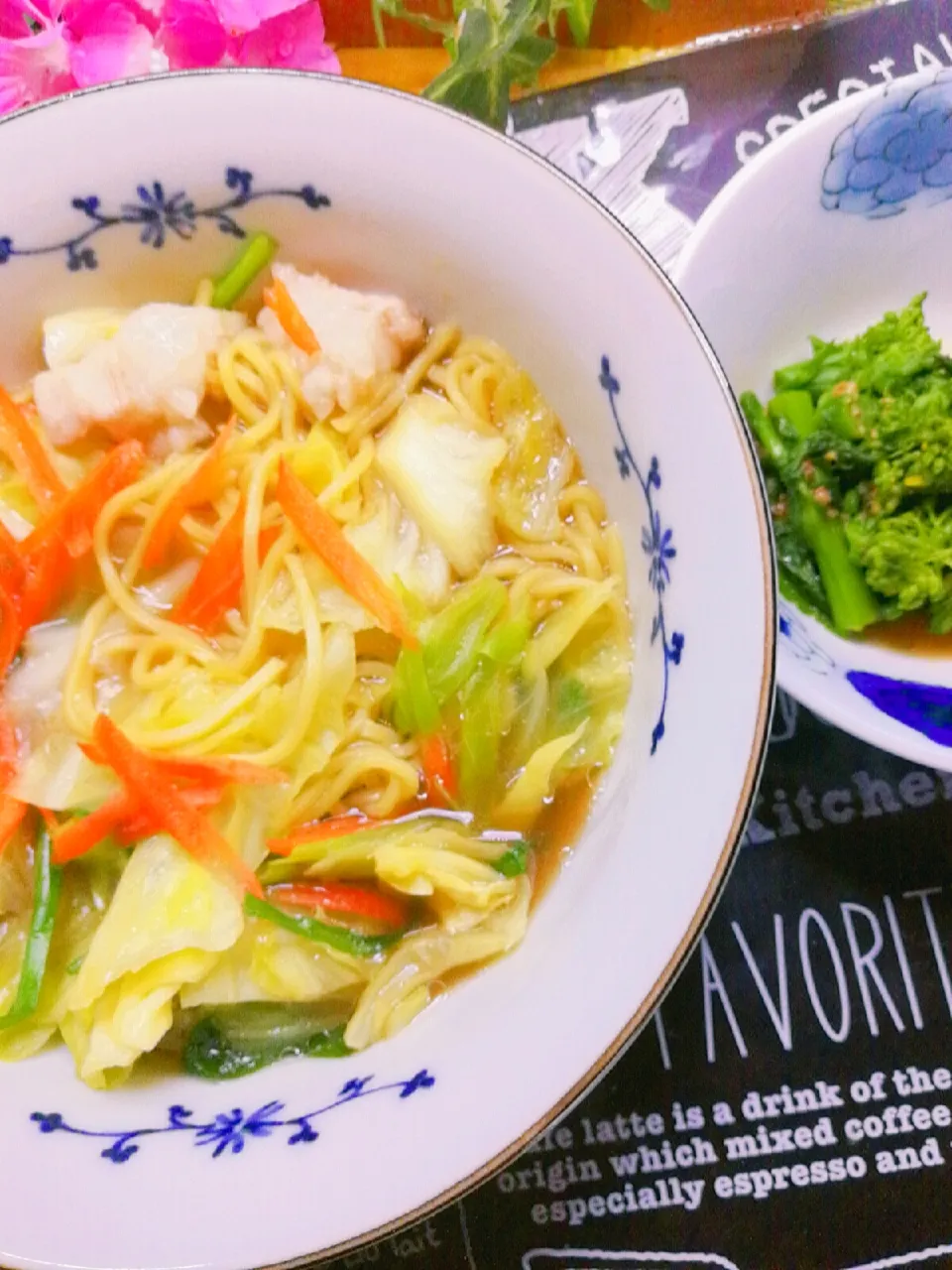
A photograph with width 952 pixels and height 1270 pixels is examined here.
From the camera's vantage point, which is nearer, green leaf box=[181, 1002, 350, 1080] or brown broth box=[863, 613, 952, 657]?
green leaf box=[181, 1002, 350, 1080]

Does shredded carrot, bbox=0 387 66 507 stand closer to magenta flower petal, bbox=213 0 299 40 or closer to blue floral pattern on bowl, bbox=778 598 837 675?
magenta flower petal, bbox=213 0 299 40

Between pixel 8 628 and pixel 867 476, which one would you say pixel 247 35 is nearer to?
pixel 8 628

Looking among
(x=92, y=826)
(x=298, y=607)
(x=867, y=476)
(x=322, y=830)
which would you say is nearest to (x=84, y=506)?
(x=298, y=607)

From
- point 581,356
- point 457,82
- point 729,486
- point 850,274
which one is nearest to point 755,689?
point 729,486

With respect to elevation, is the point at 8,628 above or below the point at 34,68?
below

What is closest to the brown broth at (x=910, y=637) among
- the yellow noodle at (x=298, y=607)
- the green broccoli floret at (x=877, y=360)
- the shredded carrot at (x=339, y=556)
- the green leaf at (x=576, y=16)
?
the green broccoli floret at (x=877, y=360)

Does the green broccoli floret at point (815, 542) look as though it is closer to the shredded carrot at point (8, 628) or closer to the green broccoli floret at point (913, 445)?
the green broccoli floret at point (913, 445)

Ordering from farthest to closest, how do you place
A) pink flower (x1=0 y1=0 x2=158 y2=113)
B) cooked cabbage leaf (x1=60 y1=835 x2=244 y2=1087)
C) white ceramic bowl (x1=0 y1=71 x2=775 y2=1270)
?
1. pink flower (x1=0 y1=0 x2=158 y2=113)
2. cooked cabbage leaf (x1=60 y1=835 x2=244 y2=1087)
3. white ceramic bowl (x1=0 y1=71 x2=775 y2=1270)

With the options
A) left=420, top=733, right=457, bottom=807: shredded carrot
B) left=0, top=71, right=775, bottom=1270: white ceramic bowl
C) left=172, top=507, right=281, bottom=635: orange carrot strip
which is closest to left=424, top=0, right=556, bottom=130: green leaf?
left=0, top=71, right=775, bottom=1270: white ceramic bowl
